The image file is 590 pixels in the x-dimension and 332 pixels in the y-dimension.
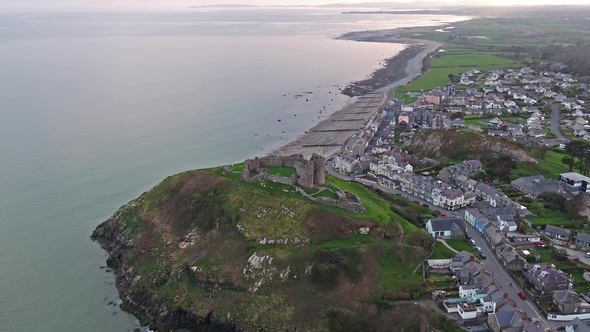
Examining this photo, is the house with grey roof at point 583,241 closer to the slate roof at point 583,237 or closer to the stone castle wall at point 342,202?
the slate roof at point 583,237

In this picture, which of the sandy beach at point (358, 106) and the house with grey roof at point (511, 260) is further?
the sandy beach at point (358, 106)

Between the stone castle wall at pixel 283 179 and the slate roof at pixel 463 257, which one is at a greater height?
the stone castle wall at pixel 283 179

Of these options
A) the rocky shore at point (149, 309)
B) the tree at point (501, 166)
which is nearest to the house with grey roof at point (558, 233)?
the tree at point (501, 166)

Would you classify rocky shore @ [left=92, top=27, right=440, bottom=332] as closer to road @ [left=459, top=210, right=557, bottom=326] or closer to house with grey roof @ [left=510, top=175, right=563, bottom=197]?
road @ [left=459, top=210, right=557, bottom=326]

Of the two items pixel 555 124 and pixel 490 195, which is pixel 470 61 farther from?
pixel 490 195

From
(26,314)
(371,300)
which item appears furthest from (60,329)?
(371,300)

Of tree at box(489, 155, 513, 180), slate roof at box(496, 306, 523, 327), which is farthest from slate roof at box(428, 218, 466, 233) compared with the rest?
tree at box(489, 155, 513, 180)

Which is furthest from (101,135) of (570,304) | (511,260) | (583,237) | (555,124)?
(555,124)
